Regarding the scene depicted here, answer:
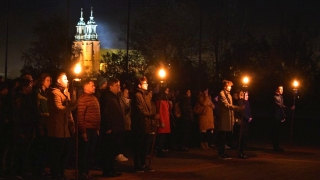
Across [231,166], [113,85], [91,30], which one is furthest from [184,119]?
[91,30]

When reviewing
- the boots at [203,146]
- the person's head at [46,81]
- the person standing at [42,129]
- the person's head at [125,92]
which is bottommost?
the boots at [203,146]

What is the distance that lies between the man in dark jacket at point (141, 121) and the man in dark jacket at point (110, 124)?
0.71 metres

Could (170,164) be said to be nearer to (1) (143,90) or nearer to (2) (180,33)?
(1) (143,90)

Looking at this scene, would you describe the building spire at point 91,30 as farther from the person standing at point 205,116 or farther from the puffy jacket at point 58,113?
the puffy jacket at point 58,113

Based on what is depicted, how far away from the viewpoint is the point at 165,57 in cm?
5331

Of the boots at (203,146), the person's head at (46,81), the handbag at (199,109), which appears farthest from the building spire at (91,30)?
the person's head at (46,81)

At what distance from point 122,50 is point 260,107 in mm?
13299

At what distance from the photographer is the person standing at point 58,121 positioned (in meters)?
11.5

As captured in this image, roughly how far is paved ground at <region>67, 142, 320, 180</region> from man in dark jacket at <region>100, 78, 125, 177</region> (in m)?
0.36

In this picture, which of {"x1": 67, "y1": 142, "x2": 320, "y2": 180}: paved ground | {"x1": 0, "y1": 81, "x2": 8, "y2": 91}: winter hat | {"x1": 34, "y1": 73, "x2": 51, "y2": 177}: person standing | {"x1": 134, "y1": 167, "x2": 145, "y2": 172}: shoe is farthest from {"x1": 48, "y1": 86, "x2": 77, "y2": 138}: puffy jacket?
{"x1": 134, "y1": 167, "x2": 145, "y2": 172}: shoe

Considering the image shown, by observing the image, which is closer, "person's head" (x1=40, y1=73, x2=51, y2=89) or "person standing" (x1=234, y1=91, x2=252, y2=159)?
"person's head" (x1=40, y1=73, x2=51, y2=89)

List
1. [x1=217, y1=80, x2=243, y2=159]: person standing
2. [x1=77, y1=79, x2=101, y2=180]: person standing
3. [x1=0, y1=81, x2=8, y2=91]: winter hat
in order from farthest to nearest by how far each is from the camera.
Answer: [x1=217, y1=80, x2=243, y2=159]: person standing → [x1=0, y1=81, x2=8, y2=91]: winter hat → [x1=77, y1=79, x2=101, y2=180]: person standing

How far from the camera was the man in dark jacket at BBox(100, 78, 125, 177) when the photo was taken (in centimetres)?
1263

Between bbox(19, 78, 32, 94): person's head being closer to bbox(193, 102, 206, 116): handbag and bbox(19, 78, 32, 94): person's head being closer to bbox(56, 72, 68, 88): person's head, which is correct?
bbox(56, 72, 68, 88): person's head
